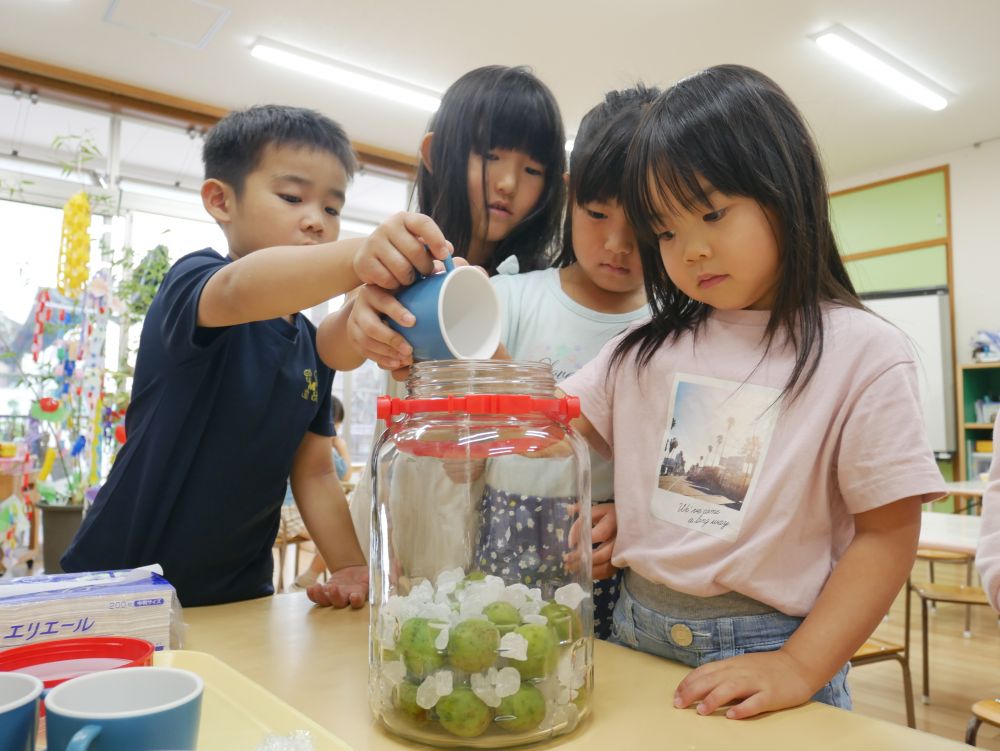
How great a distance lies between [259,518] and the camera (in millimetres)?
1162

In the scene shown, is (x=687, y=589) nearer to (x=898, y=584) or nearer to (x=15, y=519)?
(x=898, y=584)

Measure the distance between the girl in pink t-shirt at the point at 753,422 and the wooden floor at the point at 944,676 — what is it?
206 centimetres

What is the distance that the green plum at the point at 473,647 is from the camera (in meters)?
0.53

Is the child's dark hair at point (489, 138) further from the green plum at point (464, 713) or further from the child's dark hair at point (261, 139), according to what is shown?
the green plum at point (464, 713)

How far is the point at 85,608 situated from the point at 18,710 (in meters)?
0.34

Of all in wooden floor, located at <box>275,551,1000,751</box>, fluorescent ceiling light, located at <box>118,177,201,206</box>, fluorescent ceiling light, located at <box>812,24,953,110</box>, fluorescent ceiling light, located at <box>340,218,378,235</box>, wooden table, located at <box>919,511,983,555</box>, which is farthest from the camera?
fluorescent ceiling light, located at <box>340,218,378,235</box>

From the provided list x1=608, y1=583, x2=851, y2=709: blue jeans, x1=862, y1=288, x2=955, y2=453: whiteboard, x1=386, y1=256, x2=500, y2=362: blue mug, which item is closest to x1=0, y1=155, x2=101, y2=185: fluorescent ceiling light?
x1=386, y1=256, x2=500, y2=362: blue mug

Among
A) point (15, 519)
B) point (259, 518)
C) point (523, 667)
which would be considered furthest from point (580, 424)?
point (15, 519)

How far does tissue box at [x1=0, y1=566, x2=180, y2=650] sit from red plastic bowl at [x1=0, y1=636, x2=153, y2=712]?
121 mm

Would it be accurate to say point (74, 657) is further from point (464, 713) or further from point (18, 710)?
point (464, 713)

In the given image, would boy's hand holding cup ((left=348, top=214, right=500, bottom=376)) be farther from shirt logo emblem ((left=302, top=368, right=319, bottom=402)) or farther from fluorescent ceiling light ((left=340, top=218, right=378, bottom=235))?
fluorescent ceiling light ((left=340, top=218, right=378, bottom=235))

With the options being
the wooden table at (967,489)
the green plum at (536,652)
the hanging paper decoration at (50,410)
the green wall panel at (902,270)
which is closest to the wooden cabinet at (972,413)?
the green wall panel at (902,270)

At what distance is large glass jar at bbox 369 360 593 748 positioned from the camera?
0.54 m

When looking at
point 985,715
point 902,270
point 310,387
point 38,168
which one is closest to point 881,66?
point 902,270
